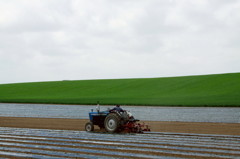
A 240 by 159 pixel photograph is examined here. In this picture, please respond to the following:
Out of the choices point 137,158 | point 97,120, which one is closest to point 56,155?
point 137,158

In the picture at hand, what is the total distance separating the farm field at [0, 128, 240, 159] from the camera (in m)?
9.29

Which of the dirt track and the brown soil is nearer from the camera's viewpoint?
the dirt track

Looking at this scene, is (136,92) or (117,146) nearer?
(117,146)

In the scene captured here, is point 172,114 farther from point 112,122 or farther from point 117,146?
point 117,146

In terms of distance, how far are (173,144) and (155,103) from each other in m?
24.1

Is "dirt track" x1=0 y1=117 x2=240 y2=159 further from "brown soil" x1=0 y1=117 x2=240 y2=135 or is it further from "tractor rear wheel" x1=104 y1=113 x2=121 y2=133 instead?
"brown soil" x1=0 y1=117 x2=240 y2=135

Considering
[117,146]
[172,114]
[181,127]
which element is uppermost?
[172,114]

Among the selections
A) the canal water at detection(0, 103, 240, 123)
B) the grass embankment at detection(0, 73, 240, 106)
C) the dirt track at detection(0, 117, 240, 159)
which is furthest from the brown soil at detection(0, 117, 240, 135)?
the grass embankment at detection(0, 73, 240, 106)

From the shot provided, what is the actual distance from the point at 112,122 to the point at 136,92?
3457 centimetres

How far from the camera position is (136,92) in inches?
1909

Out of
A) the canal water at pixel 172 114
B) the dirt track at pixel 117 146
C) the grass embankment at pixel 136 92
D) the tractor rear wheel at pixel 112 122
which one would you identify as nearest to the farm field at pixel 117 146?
the dirt track at pixel 117 146

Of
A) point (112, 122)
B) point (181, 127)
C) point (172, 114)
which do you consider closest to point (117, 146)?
point (112, 122)

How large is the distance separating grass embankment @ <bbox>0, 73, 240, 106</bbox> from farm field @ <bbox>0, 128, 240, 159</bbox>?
70.2 feet

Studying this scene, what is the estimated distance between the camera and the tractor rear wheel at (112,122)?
13859mm
